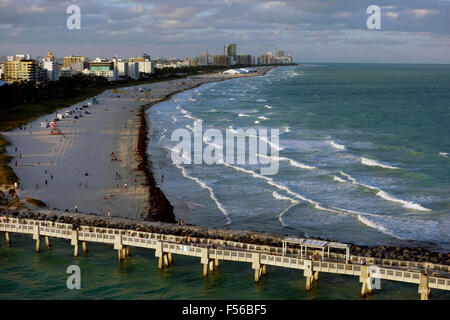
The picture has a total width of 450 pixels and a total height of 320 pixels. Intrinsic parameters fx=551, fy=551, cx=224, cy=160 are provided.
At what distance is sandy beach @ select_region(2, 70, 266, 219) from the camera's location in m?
40.1

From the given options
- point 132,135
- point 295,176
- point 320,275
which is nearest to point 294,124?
point 132,135

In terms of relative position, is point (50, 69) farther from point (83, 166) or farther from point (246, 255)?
point (246, 255)

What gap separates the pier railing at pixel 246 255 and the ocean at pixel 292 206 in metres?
0.83

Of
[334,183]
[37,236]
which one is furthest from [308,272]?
[334,183]

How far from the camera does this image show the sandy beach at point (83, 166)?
40094mm

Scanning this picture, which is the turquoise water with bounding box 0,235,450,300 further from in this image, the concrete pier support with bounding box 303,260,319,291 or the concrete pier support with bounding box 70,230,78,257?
the concrete pier support with bounding box 70,230,78,257

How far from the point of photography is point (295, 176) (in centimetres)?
4941

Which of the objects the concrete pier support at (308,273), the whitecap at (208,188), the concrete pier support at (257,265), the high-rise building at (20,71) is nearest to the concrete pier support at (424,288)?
the concrete pier support at (308,273)

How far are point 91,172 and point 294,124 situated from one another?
4273cm

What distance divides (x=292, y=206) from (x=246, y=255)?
1499cm

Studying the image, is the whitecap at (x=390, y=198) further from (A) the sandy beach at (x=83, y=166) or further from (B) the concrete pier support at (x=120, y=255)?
→ (B) the concrete pier support at (x=120, y=255)

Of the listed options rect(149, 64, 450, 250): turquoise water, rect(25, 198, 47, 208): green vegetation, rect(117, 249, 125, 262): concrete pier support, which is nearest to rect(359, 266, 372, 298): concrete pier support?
rect(149, 64, 450, 250): turquoise water

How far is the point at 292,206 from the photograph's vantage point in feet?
132

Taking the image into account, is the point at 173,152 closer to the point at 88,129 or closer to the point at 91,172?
the point at 91,172
